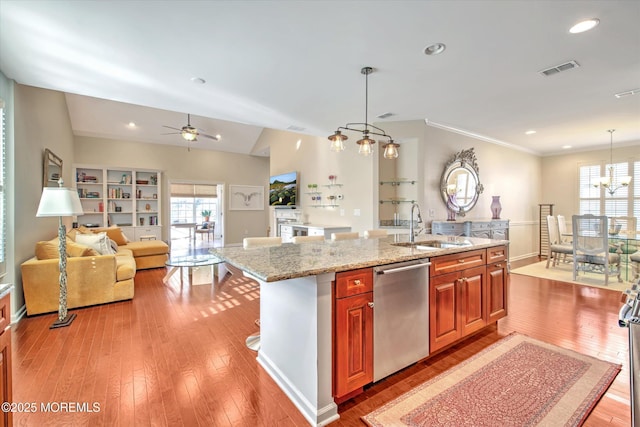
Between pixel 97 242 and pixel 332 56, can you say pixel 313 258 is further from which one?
pixel 97 242

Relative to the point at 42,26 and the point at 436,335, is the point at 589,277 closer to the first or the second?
the point at 436,335

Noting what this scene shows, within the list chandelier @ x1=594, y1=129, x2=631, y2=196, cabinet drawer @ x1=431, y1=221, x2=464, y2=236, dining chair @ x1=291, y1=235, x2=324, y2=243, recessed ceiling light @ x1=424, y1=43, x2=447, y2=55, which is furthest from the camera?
chandelier @ x1=594, y1=129, x2=631, y2=196

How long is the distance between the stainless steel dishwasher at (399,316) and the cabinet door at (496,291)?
978mm

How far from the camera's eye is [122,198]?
24.3ft

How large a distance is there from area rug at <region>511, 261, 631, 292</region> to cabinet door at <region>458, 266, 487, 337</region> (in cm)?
331

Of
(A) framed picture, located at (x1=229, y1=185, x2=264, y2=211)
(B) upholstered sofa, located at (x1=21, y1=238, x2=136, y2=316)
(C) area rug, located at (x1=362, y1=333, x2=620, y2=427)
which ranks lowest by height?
(C) area rug, located at (x1=362, y1=333, x2=620, y2=427)

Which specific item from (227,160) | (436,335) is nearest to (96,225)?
(227,160)

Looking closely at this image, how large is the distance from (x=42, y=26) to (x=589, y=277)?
7957 millimetres

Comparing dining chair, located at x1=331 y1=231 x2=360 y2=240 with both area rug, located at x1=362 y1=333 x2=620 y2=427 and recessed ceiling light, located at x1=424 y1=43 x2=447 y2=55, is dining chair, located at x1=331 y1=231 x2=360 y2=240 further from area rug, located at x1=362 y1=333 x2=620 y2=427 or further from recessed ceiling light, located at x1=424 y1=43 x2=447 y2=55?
recessed ceiling light, located at x1=424 y1=43 x2=447 y2=55

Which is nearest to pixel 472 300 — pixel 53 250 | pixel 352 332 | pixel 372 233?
pixel 372 233

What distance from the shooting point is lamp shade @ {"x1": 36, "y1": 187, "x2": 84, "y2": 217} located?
2885 millimetres

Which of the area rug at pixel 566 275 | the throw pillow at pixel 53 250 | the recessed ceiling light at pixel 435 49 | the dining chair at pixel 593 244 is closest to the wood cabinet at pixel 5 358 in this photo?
the throw pillow at pixel 53 250

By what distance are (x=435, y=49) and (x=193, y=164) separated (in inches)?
301

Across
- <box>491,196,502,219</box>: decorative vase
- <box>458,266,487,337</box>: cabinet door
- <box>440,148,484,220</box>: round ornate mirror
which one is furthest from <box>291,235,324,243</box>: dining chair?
<box>491,196,502,219</box>: decorative vase
